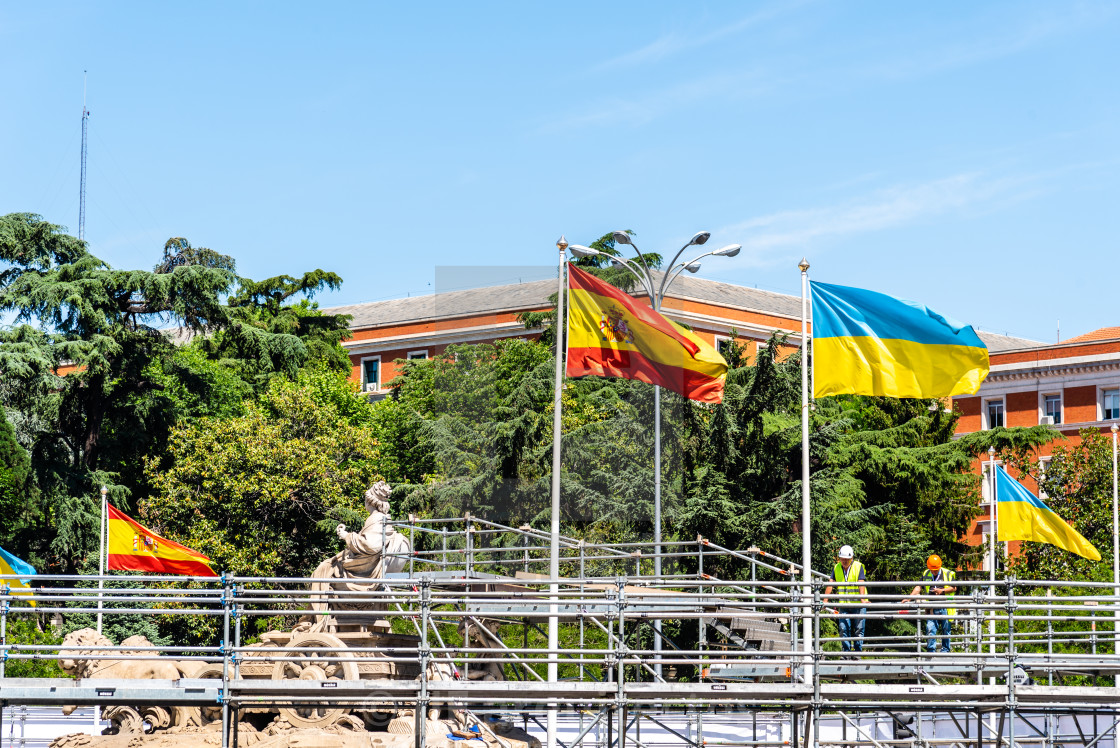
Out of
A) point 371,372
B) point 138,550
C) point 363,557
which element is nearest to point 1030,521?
point 363,557

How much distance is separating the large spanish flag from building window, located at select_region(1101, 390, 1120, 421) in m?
46.2

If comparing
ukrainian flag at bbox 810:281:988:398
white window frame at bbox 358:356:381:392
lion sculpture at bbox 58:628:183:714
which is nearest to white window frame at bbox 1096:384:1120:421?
white window frame at bbox 358:356:381:392

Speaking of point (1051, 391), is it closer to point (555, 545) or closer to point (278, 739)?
point (555, 545)

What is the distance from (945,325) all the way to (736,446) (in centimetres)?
2289

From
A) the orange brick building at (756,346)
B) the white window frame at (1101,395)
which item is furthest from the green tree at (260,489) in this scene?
the white window frame at (1101,395)

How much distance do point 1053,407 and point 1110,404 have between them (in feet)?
8.47

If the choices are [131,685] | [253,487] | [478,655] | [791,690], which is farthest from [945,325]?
[253,487]

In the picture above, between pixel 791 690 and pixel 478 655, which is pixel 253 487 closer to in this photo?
pixel 478 655

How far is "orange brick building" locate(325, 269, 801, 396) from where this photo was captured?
218 ft

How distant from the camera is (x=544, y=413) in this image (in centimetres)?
4838

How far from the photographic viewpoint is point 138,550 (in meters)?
31.3

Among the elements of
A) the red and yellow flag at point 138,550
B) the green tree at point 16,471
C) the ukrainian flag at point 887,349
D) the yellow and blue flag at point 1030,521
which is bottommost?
the red and yellow flag at point 138,550

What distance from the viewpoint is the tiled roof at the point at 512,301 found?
6962 cm

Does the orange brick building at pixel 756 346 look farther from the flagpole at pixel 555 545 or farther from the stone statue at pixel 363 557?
the stone statue at pixel 363 557
